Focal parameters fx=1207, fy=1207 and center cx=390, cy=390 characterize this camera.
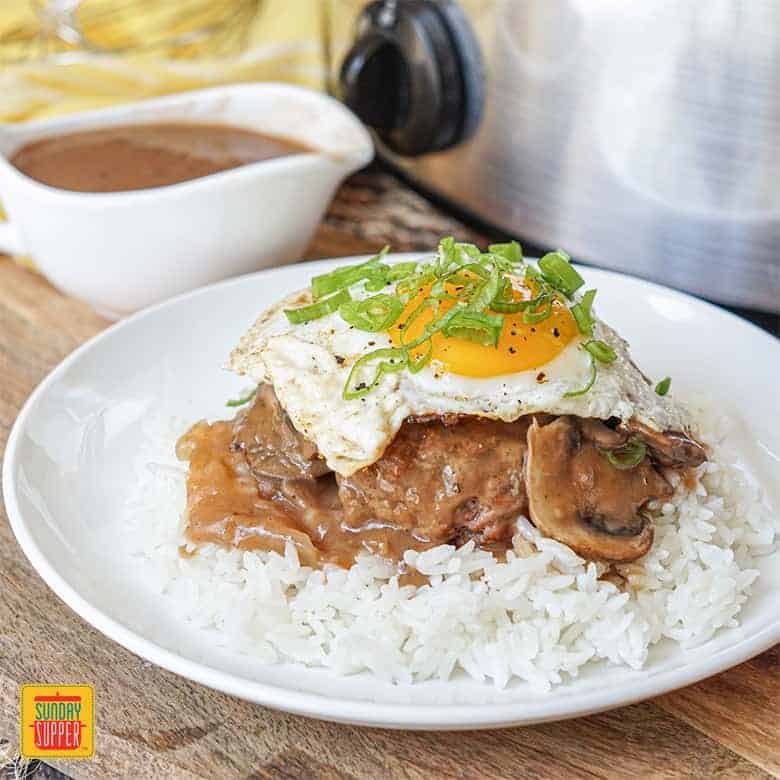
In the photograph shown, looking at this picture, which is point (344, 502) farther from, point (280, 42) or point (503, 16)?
point (280, 42)

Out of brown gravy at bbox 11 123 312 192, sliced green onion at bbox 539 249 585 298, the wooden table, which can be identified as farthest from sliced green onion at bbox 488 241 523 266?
brown gravy at bbox 11 123 312 192

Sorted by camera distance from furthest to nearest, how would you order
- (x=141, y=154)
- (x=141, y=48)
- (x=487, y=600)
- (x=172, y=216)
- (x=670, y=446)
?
1. (x=141, y=48)
2. (x=141, y=154)
3. (x=172, y=216)
4. (x=670, y=446)
5. (x=487, y=600)

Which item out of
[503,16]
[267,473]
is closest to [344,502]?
[267,473]

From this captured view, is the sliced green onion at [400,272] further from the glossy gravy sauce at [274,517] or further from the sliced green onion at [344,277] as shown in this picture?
the glossy gravy sauce at [274,517]

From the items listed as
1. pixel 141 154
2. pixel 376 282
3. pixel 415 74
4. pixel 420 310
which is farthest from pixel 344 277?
pixel 141 154

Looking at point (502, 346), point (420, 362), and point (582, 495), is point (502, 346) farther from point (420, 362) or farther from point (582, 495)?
point (582, 495)

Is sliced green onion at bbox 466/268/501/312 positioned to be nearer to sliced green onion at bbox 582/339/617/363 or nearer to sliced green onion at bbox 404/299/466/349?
sliced green onion at bbox 404/299/466/349

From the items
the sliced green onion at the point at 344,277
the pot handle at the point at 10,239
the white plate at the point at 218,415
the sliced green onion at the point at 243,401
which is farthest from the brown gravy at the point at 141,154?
the sliced green onion at the point at 344,277
